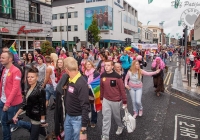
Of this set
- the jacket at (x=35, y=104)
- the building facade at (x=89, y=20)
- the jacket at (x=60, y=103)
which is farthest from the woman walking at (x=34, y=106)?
the building facade at (x=89, y=20)

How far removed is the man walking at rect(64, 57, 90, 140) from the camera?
9.84ft

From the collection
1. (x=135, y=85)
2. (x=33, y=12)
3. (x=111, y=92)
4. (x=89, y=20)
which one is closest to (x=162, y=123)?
(x=135, y=85)

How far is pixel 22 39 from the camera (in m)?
20.3

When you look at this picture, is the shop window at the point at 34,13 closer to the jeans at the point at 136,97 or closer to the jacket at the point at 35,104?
the jeans at the point at 136,97

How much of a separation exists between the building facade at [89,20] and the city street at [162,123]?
3679 cm

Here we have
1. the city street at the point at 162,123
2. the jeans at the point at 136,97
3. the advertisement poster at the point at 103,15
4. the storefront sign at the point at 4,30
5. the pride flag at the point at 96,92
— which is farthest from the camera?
the advertisement poster at the point at 103,15

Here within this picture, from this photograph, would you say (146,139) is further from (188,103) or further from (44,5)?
(44,5)

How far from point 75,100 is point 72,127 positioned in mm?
495

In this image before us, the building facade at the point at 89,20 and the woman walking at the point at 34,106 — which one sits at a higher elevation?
the building facade at the point at 89,20

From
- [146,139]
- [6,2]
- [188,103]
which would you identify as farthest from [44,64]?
[6,2]

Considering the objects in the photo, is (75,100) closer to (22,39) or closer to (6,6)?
(6,6)

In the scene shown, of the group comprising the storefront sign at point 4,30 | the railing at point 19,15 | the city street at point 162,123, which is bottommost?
the city street at point 162,123

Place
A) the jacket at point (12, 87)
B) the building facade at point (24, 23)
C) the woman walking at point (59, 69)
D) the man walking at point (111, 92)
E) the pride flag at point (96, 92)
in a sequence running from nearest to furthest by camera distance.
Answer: the jacket at point (12, 87), the man walking at point (111, 92), the pride flag at point (96, 92), the woman walking at point (59, 69), the building facade at point (24, 23)

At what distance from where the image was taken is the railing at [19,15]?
17.8 metres
